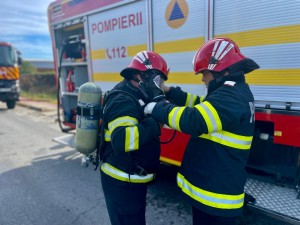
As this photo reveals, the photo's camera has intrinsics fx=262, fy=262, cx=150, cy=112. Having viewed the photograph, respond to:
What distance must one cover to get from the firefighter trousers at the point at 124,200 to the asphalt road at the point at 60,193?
833mm

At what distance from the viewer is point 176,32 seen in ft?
9.63

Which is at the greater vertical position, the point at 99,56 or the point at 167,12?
the point at 167,12

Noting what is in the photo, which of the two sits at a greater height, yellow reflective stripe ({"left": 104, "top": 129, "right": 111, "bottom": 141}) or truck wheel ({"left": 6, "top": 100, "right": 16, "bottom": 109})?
yellow reflective stripe ({"left": 104, "top": 129, "right": 111, "bottom": 141})

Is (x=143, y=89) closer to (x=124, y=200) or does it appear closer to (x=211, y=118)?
(x=211, y=118)

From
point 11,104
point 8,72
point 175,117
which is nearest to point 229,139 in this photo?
point 175,117

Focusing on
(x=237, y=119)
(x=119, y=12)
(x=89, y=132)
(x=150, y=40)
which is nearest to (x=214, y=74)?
(x=237, y=119)

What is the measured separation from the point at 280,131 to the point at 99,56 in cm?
283

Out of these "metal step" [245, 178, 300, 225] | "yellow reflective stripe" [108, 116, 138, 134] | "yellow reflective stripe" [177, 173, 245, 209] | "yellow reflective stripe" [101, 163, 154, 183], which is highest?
"yellow reflective stripe" [108, 116, 138, 134]

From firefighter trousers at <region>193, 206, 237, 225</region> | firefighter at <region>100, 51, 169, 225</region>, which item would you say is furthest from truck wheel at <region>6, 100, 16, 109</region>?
firefighter trousers at <region>193, 206, 237, 225</region>

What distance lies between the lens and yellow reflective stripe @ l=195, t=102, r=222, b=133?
60.4 inches

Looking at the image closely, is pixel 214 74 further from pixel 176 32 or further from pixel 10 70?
pixel 10 70

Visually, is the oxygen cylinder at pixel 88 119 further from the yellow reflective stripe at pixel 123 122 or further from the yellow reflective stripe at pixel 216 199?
the yellow reflective stripe at pixel 216 199

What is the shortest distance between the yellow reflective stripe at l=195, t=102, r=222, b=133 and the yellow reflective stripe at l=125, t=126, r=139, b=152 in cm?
43

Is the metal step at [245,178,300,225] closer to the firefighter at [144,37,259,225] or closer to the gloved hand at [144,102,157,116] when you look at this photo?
the firefighter at [144,37,259,225]
